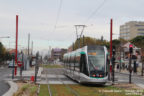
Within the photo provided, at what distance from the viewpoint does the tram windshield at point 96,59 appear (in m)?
22.8

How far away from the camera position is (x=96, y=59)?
75.7 feet

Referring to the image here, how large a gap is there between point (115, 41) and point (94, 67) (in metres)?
83.9

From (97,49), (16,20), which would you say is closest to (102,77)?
(97,49)

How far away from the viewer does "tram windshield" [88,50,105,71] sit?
2281 centimetres

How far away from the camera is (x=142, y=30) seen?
15750cm

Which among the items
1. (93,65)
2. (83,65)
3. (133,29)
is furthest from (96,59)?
(133,29)

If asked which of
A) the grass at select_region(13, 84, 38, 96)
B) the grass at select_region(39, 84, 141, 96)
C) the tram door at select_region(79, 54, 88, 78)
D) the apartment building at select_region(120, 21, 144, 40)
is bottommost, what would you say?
the grass at select_region(39, 84, 141, 96)

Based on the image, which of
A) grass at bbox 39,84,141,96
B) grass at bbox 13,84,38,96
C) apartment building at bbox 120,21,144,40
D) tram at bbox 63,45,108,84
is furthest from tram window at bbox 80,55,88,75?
apartment building at bbox 120,21,144,40

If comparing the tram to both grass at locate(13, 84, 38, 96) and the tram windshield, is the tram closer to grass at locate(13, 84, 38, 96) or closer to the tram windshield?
the tram windshield

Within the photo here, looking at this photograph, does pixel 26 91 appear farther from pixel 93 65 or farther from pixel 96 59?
pixel 96 59

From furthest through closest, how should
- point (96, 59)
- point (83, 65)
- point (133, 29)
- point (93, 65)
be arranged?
point (133, 29) < point (83, 65) < point (96, 59) < point (93, 65)

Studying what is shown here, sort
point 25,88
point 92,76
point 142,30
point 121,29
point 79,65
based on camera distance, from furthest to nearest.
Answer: point 121,29 < point 142,30 < point 79,65 < point 92,76 < point 25,88

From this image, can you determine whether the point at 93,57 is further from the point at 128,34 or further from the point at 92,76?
the point at 128,34

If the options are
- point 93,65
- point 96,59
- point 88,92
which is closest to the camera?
point 88,92
